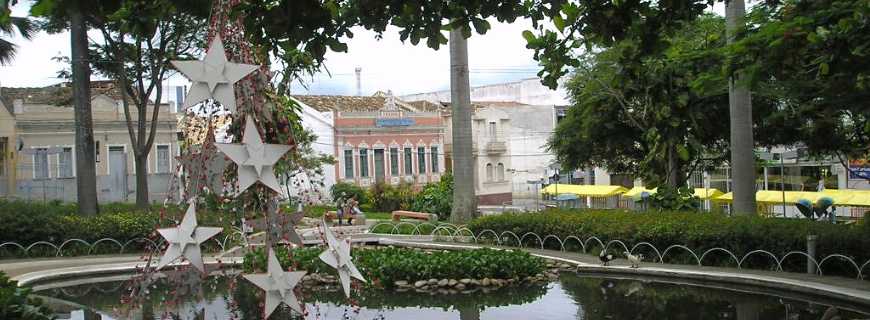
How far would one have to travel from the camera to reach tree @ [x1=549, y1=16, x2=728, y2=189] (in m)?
16.6

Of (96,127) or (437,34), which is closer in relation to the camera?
(437,34)

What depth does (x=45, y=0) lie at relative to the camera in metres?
6.50

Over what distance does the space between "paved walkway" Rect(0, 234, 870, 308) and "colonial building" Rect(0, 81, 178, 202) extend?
56.4 feet

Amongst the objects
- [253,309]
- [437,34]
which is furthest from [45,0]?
[253,309]

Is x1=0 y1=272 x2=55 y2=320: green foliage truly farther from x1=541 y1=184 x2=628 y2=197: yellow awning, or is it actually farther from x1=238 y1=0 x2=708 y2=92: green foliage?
x1=541 y1=184 x2=628 y2=197: yellow awning

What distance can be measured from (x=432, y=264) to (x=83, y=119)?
13599 millimetres

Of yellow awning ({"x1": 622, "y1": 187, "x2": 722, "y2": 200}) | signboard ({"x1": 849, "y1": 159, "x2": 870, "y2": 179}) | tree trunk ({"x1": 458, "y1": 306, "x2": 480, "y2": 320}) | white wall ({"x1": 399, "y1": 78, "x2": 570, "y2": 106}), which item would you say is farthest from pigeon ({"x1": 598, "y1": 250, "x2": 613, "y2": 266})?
white wall ({"x1": 399, "y1": 78, "x2": 570, "y2": 106})

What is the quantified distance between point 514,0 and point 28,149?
1363 inches

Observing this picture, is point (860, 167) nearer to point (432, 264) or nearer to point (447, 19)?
point (432, 264)

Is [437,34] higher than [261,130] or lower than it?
higher

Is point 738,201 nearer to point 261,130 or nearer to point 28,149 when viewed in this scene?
point 261,130

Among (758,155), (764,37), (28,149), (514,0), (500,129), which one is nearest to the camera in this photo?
(514,0)

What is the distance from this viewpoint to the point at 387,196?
45.4m

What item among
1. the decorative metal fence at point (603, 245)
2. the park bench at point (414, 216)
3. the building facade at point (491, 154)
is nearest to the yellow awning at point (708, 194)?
the park bench at point (414, 216)
